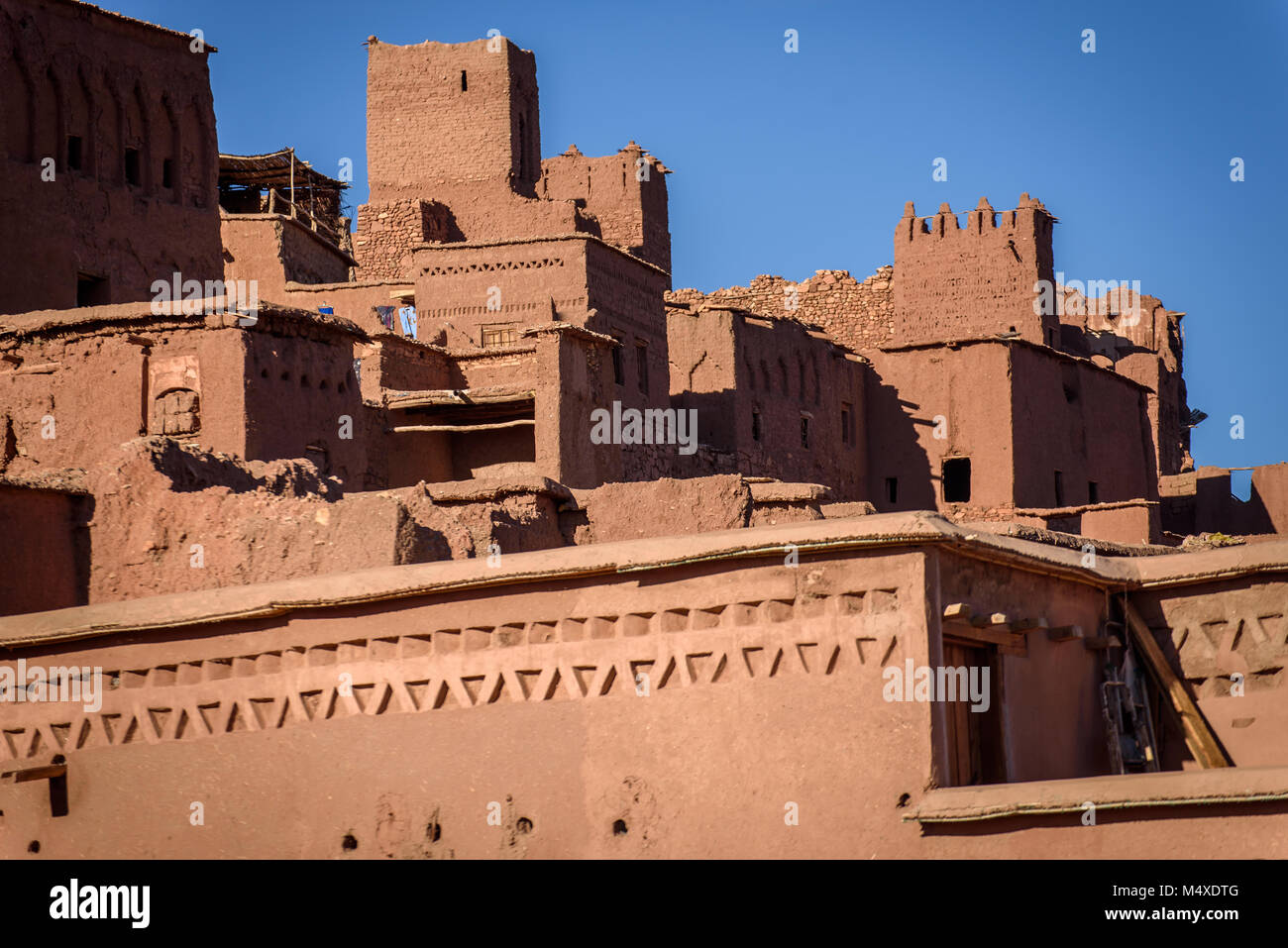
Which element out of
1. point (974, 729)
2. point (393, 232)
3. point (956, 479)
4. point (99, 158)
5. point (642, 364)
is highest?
point (393, 232)

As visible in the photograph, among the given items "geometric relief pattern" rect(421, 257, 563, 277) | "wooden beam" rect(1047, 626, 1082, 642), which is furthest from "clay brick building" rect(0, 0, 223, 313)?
"wooden beam" rect(1047, 626, 1082, 642)

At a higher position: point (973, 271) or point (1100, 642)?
point (973, 271)

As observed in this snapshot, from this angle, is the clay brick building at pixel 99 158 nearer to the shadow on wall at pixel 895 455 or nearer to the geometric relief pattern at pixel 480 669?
the shadow on wall at pixel 895 455

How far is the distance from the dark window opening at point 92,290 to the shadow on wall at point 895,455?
14.2 metres

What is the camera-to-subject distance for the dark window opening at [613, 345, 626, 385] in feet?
89.9

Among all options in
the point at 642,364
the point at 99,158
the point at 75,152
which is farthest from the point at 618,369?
the point at 75,152

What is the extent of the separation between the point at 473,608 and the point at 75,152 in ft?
59.8

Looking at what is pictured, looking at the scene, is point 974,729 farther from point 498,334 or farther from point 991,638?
point 498,334

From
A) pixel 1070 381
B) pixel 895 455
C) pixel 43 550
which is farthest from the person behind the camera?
pixel 1070 381

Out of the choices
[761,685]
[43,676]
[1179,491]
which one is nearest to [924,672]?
[761,685]

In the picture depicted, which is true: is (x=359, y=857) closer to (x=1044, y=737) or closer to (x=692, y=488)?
(x=1044, y=737)

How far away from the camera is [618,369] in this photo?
90.8 feet

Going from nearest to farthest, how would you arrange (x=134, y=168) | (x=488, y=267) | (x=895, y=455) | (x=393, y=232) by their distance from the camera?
(x=134, y=168) < (x=488, y=267) < (x=895, y=455) < (x=393, y=232)
